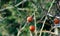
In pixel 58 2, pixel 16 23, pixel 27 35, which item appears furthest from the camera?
pixel 16 23

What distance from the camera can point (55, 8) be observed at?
187 cm

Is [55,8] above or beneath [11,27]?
above

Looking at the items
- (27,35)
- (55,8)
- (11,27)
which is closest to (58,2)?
(55,8)

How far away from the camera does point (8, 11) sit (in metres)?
2.92

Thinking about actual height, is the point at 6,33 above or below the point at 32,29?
below

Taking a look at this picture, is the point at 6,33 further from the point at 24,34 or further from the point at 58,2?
the point at 58,2

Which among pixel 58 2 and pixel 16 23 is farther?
pixel 16 23

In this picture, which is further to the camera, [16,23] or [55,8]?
[16,23]

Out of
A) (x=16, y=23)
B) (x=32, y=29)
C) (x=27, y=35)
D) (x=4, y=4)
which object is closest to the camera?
(x=32, y=29)

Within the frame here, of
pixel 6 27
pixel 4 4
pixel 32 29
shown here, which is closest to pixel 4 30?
pixel 6 27

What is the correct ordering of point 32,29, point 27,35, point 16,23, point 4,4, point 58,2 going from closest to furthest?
point 32,29
point 58,2
point 27,35
point 16,23
point 4,4

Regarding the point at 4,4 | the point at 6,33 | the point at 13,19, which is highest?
the point at 4,4

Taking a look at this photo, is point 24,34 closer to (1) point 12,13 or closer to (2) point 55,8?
(1) point 12,13

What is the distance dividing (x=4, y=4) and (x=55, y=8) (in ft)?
Result: 4.05
